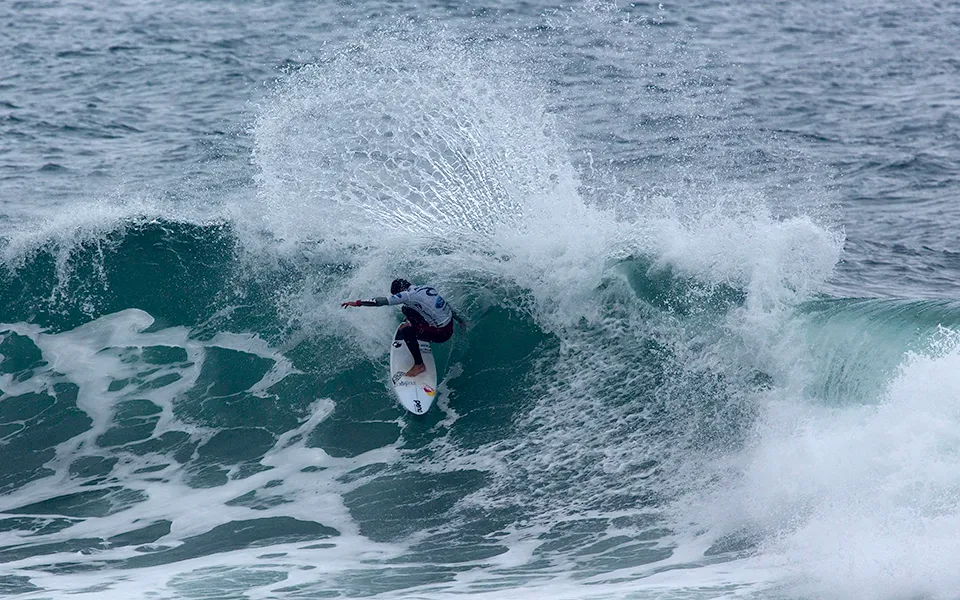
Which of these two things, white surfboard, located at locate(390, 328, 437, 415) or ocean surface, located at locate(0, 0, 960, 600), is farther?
white surfboard, located at locate(390, 328, 437, 415)

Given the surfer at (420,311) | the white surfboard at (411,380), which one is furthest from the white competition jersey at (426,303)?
the white surfboard at (411,380)

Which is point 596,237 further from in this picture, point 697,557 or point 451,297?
point 697,557

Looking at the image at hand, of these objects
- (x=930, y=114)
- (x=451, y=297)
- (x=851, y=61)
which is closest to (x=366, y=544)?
(x=451, y=297)

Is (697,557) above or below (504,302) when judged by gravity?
below

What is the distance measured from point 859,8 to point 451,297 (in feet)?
75.9

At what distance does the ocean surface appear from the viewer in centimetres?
1120

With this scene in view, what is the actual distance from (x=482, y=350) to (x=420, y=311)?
1.62 m

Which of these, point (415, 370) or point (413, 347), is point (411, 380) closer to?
point (415, 370)

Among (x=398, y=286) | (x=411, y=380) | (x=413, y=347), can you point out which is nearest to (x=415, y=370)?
(x=411, y=380)

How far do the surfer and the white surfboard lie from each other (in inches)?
12.2

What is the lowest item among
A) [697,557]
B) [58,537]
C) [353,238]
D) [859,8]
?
[697,557]

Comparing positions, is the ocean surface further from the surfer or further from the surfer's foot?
the surfer

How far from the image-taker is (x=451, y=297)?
15.5 m

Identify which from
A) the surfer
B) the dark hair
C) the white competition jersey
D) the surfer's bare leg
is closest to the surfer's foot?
the surfer's bare leg
